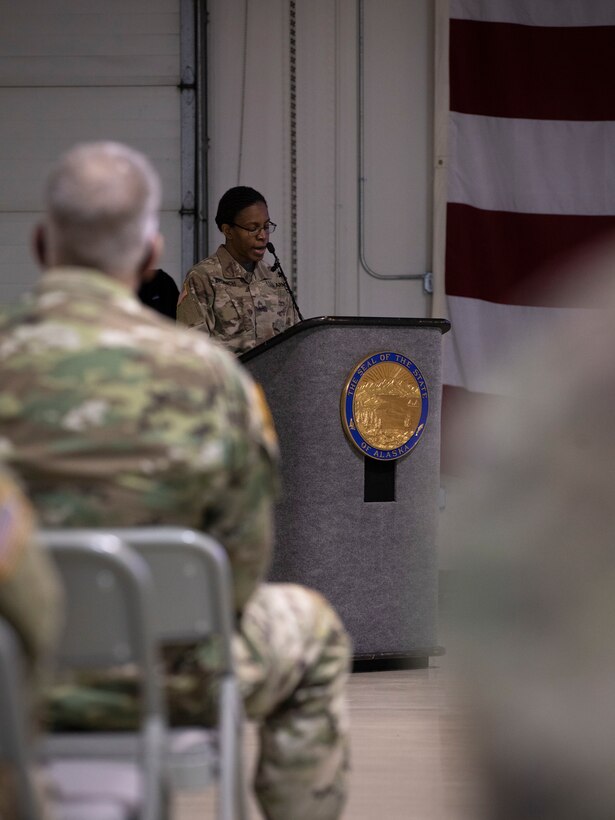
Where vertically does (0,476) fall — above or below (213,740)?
above

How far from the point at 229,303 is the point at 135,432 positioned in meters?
2.62

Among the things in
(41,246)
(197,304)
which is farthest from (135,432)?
(197,304)

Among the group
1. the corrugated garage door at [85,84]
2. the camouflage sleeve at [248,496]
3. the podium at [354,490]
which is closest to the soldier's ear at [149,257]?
the camouflage sleeve at [248,496]

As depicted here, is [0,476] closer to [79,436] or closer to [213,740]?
[79,436]

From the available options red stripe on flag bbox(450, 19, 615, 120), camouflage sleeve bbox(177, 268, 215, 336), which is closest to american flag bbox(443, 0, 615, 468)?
red stripe on flag bbox(450, 19, 615, 120)

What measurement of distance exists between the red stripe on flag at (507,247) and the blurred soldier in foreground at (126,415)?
12.7ft

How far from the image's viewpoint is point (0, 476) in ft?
3.22

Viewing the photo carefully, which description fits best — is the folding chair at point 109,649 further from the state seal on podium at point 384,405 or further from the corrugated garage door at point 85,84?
the corrugated garage door at point 85,84

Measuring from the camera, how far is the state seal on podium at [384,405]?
332cm

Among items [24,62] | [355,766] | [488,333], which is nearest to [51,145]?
[24,62]

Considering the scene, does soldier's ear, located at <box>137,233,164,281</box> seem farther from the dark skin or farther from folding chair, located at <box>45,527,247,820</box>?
the dark skin

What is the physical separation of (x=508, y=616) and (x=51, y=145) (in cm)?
493

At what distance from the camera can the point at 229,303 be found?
3.91m

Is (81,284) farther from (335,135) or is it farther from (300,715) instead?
(335,135)
